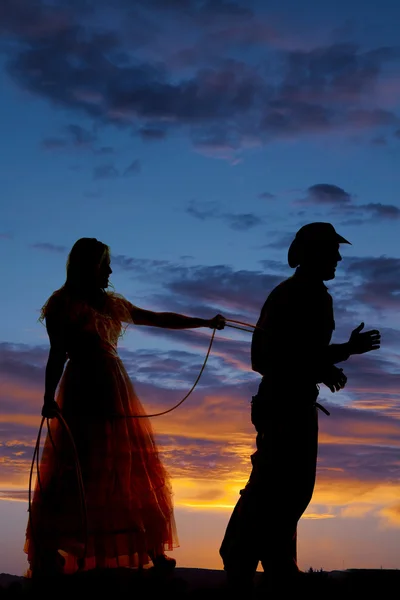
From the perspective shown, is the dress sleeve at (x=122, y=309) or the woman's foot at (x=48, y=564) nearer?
the woman's foot at (x=48, y=564)

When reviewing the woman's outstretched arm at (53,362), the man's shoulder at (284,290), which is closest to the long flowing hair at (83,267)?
the woman's outstretched arm at (53,362)

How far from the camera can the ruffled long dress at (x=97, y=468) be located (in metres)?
9.58

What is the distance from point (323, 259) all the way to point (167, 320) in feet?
6.91

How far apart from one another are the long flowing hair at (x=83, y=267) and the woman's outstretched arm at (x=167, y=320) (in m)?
0.51

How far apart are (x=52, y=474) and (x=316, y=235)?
3.43m

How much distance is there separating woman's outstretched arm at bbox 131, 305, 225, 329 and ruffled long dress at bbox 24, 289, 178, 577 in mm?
257

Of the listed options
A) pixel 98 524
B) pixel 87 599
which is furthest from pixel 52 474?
pixel 87 599

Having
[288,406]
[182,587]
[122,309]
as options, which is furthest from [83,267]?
[182,587]

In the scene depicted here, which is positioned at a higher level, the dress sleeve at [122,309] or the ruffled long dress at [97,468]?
the dress sleeve at [122,309]

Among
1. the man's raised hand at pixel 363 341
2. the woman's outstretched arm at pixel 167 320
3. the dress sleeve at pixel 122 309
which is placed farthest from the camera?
the dress sleeve at pixel 122 309

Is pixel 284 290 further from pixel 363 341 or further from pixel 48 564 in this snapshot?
pixel 48 564

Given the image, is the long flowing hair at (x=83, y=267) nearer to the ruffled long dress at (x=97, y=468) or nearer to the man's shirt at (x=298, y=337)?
the ruffled long dress at (x=97, y=468)

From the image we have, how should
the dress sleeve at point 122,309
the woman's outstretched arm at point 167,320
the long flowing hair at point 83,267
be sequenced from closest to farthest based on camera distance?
the woman's outstretched arm at point 167,320, the long flowing hair at point 83,267, the dress sleeve at point 122,309

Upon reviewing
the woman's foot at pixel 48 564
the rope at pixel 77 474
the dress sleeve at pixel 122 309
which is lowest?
the woman's foot at pixel 48 564
